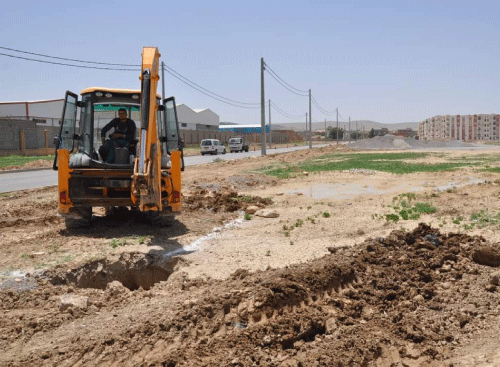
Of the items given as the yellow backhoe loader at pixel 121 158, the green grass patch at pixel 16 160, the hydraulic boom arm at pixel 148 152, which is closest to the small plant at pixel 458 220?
the yellow backhoe loader at pixel 121 158

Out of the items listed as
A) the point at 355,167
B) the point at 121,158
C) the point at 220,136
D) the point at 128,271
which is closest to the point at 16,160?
the point at 355,167

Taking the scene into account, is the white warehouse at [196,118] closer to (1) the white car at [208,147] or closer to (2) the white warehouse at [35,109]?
(2) the white warehouse at [35,109]

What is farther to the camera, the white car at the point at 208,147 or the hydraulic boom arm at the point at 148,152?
the white car at the point at 208,147

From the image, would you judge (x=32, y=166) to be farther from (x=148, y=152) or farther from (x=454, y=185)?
(x=148, y=152)

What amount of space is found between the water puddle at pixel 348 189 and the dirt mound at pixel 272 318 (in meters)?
8.89

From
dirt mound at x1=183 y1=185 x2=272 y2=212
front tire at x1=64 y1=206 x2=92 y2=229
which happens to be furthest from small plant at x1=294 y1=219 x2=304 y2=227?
front tire at x1=64 y1=206 x2=92 y2=229

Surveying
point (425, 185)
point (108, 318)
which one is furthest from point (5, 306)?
point (425, 185)

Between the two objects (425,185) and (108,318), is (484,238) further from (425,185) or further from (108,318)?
(425,185)

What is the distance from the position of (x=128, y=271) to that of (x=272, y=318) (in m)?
3.31

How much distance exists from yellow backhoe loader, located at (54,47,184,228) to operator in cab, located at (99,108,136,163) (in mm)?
38

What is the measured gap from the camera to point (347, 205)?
14023 millimetres

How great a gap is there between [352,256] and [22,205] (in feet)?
31.8

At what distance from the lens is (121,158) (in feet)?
32.6

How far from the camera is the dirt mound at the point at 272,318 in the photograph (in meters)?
4.66
